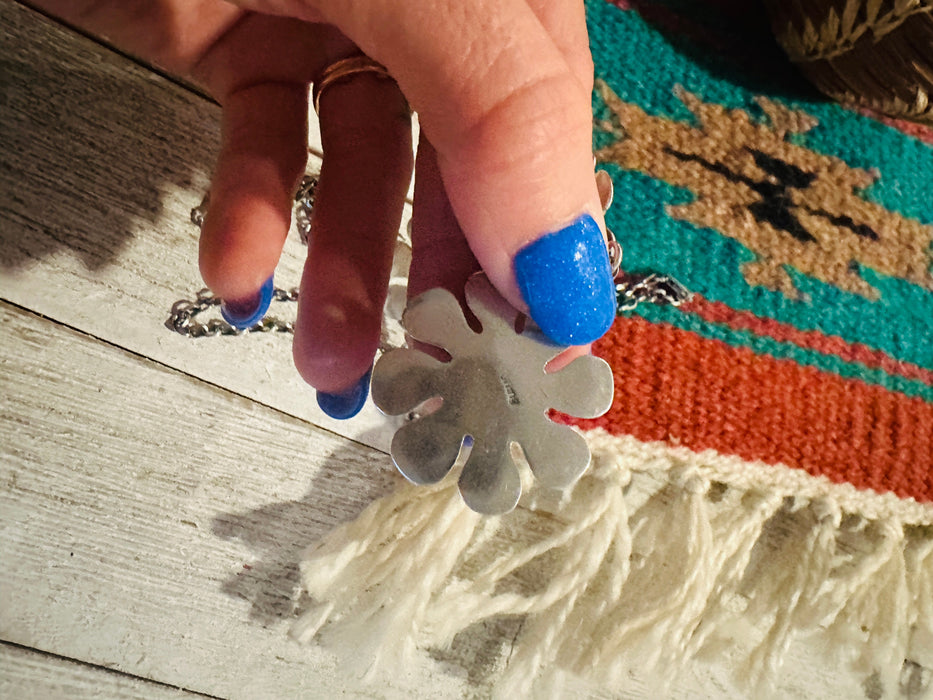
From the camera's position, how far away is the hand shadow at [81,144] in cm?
43

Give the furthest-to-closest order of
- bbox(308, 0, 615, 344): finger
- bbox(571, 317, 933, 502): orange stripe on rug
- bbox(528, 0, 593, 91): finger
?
bbox(571, 317, 933, 502): orange stripe on rug
bbox(528, 0, 593, 91): finger
bbox(308, 0, 615, 344): finger

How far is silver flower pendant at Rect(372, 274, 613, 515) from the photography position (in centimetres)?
34

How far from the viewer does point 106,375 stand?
45 centimetres

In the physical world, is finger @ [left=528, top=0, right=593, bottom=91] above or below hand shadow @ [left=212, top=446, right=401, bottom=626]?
above

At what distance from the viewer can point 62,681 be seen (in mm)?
448

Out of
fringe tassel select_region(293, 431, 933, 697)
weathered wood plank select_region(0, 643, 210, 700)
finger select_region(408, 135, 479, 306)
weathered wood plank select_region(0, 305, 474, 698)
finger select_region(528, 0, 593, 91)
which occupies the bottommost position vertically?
weathered wood plank select_region(0, 643, 210, 700)

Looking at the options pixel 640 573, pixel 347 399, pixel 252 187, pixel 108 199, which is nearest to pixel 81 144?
pixel 108 199

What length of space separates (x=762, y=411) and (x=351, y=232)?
1.13 feet

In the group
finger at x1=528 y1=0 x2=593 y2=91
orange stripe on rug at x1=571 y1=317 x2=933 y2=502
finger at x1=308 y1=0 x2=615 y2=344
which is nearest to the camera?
finger at x1=308 y1=0 x2=615 y2=344

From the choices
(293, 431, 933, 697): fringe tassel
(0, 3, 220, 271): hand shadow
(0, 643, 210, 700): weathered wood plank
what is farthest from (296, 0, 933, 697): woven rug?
(0, 3, 220, 271): hand shadow

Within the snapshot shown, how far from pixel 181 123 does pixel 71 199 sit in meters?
0.08

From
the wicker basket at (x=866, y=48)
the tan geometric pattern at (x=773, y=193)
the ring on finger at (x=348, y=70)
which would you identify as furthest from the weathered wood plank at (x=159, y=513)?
the wicker basket at (x=866, y=48)

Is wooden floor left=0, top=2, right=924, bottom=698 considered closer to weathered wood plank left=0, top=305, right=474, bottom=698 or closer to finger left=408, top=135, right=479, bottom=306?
weathered wood plank left=0, top=305, right=474, bottom=698

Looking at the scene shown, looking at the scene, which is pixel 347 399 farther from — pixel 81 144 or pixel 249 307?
pixel 81 144
